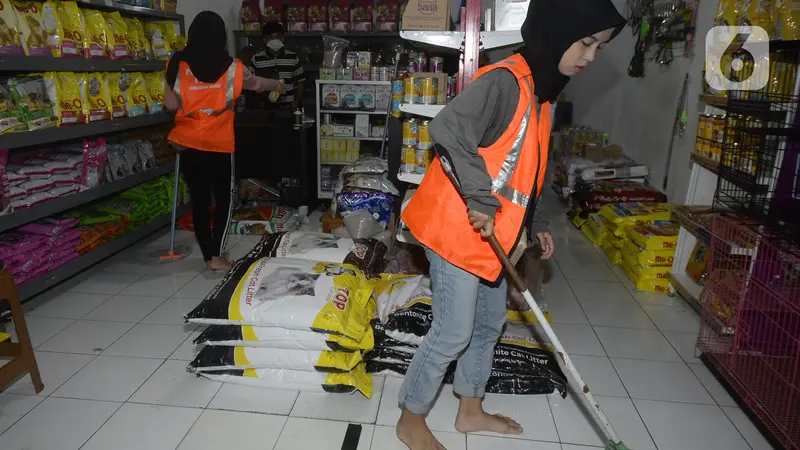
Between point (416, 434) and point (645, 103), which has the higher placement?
point (645, 103)

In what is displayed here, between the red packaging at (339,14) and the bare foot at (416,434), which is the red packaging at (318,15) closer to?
the red packaging at (339,14)

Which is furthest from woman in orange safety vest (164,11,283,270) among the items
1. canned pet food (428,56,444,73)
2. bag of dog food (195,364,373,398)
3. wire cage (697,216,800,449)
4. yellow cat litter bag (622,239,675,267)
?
wire cage (697,216,800,449)

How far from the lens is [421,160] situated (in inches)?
A: 118

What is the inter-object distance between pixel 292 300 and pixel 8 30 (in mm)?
2214

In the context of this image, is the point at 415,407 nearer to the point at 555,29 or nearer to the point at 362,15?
the point at 555,29

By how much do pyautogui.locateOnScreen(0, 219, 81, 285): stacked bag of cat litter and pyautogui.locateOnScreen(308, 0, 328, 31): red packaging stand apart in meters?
3.59

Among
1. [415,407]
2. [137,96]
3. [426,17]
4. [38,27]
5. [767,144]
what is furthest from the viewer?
[137,96]

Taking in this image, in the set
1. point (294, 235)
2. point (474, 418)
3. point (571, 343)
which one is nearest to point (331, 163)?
point (294, 235)

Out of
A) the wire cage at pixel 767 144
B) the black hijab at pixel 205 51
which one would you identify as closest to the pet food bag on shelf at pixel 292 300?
the black hijab at pixel 205 51

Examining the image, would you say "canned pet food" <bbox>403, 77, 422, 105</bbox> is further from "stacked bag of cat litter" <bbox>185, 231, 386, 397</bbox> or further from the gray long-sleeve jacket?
the gray long-sleeve jacket

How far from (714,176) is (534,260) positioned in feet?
4.74

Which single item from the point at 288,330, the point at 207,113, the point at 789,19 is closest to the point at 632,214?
the point at 789,19

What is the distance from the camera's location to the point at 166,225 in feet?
15.2

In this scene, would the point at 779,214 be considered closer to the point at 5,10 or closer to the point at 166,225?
the point at 5,10
